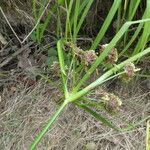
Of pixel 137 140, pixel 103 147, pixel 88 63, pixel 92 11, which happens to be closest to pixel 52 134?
pixel 103 147

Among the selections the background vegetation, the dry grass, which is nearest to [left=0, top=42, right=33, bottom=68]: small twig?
the background vegetation

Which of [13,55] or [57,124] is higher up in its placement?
[13,55]

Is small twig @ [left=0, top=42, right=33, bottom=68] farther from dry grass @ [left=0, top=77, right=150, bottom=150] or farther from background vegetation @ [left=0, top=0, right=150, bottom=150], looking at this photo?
dry grass @ [left=0, top=77, right=150, bottom=150]

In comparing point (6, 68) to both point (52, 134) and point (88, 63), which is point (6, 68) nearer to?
point (52, 134)

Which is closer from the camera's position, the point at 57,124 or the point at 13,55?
the point at 57,124

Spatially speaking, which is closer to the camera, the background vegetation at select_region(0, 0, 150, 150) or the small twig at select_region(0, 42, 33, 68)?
the background vegetation at select_region(0, 0, 150, 150)

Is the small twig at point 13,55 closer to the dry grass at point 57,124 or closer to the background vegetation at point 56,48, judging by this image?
the background vegetation at point 56,48

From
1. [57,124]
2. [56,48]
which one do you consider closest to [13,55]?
[56,48]

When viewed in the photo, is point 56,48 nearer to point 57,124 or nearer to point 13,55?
point 13,55
